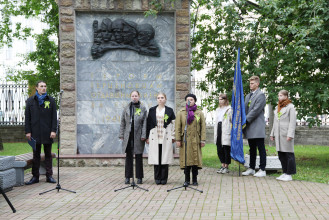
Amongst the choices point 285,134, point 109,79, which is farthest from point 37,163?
point 285,134

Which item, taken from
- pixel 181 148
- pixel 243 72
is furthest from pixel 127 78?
pixel 181 148

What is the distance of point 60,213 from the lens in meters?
6.86

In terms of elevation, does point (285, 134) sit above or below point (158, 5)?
below

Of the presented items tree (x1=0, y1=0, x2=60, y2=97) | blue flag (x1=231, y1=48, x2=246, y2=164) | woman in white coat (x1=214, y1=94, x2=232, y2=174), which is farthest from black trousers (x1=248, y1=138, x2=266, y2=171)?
tree (x1=0, y1=0, x2=60, y2=97)

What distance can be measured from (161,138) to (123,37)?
4414mm

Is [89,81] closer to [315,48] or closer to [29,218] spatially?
[315,48]

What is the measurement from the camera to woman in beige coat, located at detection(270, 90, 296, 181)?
9.79 metres

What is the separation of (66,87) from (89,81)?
637 mm

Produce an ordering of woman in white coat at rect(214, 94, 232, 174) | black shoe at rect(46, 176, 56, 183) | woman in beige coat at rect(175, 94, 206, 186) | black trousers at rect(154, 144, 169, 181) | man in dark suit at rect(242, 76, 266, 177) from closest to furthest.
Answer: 1. woman in beige coat at rect(175, 94, 206, 186)
2. black trousers at rect(154, 144, 169, 181)
3. black shoe at rect(46, 176, 56, 183)
4. man in dark suit at rect(242, 76, 266, 177)
5. woman in white coat at rect(214, 94, 232, 174)

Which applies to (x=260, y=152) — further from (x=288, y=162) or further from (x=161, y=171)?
(x=161, y=171)

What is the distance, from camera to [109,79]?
13070mm

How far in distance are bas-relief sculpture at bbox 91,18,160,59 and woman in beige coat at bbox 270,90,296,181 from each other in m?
4.32

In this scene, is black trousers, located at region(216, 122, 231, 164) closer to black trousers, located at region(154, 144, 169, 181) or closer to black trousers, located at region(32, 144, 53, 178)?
black trousers, located at region(154, 144, 169, 181)

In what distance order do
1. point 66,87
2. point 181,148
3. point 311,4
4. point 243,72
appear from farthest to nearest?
point 243,72 → point 66,87 → point 311,4 → point 181,148
